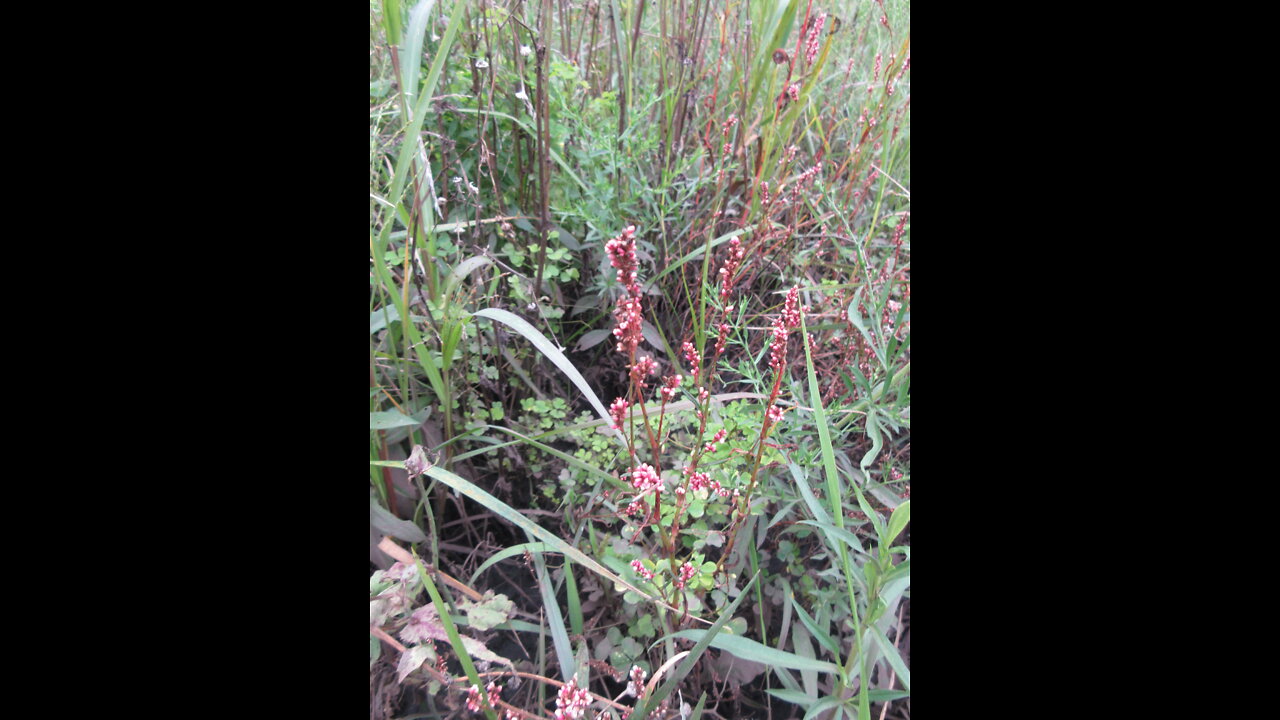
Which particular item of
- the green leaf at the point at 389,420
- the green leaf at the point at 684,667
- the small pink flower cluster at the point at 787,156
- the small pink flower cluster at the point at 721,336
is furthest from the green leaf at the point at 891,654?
the small pink flower cluster at the point at 787,156

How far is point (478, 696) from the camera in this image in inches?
26.3

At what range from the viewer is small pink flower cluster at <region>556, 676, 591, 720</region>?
67 centimetres

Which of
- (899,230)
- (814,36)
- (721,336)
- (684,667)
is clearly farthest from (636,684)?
(814,36)

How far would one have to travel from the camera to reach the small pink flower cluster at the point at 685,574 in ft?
2.35

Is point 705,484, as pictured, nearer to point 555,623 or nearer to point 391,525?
point 555,623

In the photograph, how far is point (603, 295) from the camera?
904 mm

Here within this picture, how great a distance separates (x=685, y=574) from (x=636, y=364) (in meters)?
0.24

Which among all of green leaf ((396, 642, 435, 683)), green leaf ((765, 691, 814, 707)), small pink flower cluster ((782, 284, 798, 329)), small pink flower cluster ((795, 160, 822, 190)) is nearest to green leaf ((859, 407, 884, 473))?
small pink flower cluster ((782, 284, 798, 329))

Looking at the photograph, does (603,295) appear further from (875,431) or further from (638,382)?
(875,431)

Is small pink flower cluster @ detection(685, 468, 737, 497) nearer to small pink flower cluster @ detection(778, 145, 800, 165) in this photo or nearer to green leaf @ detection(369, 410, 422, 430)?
green leaf @ detection(369, 410, 422, 430)

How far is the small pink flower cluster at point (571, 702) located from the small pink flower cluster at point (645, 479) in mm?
206

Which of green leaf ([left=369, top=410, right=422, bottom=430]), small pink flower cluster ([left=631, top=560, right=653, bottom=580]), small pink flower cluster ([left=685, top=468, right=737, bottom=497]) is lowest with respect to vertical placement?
small pink flower cluster ([left=631, top=560, right=653, bottom=580])

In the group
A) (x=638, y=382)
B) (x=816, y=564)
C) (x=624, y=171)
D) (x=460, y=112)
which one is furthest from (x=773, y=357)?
(x=460, y=112)
